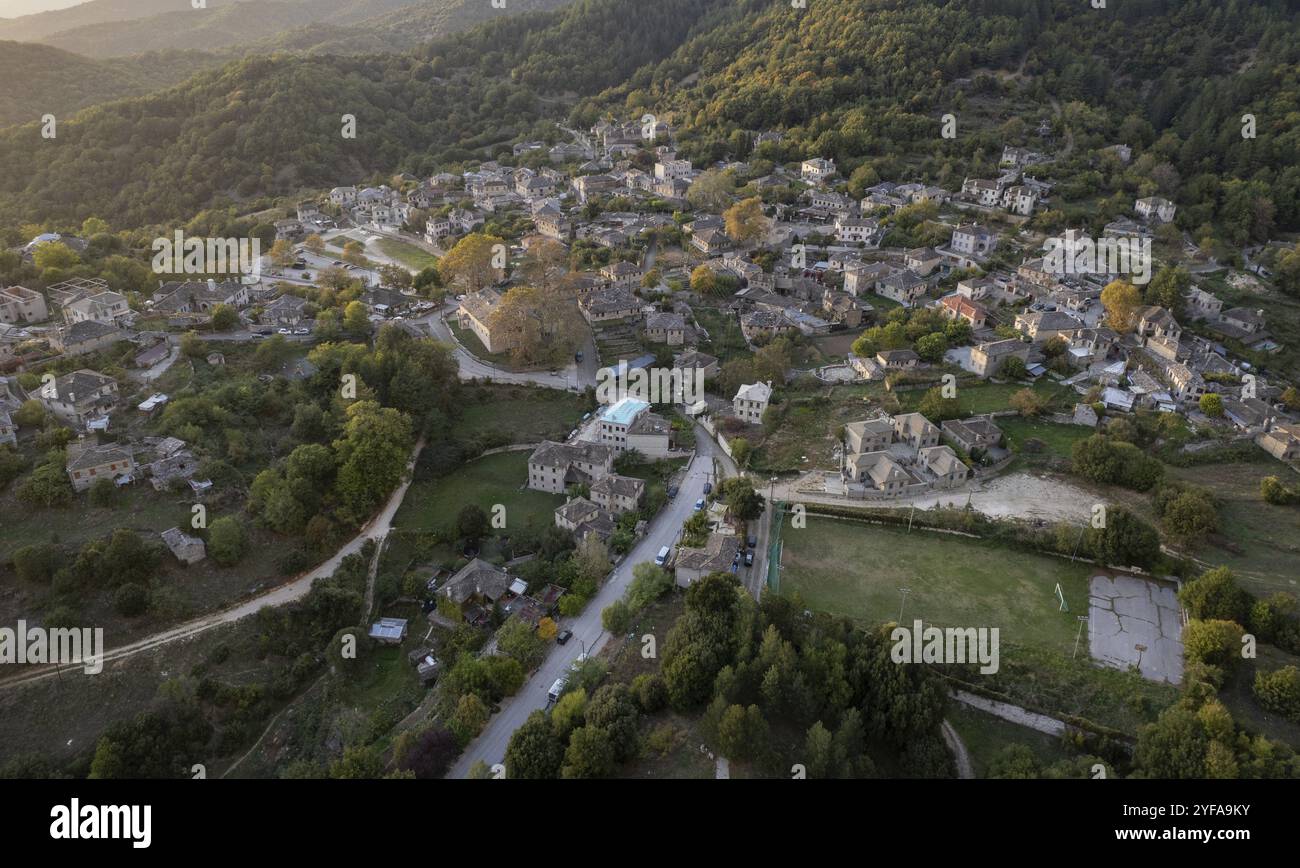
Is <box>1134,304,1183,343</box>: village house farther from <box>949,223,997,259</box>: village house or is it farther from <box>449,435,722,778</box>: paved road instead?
<box>449,435,722,778</box>: paved road

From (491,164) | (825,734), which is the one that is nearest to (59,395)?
(825,734)

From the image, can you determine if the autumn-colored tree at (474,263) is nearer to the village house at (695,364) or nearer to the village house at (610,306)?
the village house at (610,306)

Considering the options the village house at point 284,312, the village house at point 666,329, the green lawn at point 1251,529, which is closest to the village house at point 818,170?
the village house at point 666,329

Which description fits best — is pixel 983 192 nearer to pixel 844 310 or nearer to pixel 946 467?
pixel 844 310

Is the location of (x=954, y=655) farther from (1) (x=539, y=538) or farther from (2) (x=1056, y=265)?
(2) (x=1056, y=265)

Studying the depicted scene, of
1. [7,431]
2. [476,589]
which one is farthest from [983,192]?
[7,431]

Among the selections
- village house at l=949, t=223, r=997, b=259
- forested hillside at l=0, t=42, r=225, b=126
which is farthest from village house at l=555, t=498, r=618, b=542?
forested hillside at l=0, t=42, r=225, b=126
